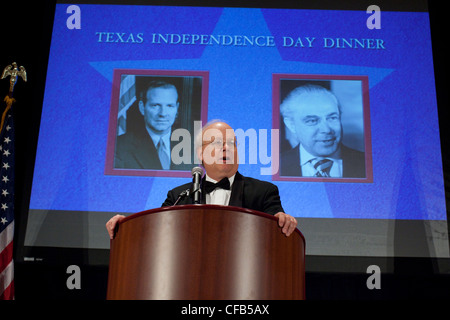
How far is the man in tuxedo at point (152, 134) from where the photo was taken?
12.7ft

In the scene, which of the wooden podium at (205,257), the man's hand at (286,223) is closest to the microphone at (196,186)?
the wooden podium at (205,257)

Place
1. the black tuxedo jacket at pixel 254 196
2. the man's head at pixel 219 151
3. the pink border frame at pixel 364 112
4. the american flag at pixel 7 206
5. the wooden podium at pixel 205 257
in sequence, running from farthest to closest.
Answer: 1. the pink border frame at pixel 364 112
2. the american flag at pixel 7 206
3. the man's head at pixel 219 151
4. the black tuxedo jacket at pixel 254 196
5. the wooden podium at pixel 205 257

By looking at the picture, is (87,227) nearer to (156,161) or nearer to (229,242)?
(156,161)

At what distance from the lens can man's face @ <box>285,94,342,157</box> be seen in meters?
3.88

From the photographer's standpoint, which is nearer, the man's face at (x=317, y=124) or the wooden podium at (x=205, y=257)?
the wooden podium at (x=205, y=257)

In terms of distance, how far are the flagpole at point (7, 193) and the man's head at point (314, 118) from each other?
210 centimetres

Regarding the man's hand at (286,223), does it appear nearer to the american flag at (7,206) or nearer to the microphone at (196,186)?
the microphone at (196,186)

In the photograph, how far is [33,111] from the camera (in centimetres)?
403

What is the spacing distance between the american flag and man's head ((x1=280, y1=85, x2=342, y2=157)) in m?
2.14

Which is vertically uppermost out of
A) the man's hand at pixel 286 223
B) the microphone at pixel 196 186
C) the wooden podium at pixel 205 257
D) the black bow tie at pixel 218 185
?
the black bow tie at pixel 218 185

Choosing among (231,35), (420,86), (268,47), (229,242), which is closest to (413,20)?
(420,86)

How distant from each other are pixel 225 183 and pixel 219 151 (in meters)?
0.20

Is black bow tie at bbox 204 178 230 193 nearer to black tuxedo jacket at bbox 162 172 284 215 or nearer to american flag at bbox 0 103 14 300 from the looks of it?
black tuxedo jacket at bbox 162 172 284 215

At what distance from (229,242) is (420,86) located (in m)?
2.62
